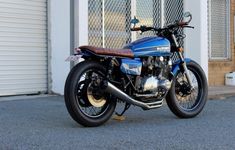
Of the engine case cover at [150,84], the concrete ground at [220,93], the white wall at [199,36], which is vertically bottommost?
the concrete ground at [220,93]

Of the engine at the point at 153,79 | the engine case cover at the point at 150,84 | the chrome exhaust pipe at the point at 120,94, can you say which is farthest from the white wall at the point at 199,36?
the chrome exhaust pipe at the point at 120,94

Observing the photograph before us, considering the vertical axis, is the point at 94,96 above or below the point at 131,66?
below

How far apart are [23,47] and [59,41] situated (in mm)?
683

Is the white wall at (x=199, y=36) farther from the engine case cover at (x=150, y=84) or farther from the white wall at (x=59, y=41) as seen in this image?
the engine case cover at (x=150, y=84)

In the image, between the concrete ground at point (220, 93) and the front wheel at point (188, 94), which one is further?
the concrete ground at point (220, 93)

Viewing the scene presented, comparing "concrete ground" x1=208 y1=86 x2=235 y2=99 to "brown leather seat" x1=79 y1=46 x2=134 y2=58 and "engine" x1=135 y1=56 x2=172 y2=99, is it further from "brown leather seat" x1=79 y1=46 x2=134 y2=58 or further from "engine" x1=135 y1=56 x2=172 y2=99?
"brown leather seat" x1=79 y1=46 x2=134 y2=58

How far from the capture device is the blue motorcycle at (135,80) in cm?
630

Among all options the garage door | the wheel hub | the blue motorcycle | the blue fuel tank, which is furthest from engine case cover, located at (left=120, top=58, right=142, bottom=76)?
the garage door

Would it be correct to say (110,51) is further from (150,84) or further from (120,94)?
(150,84)

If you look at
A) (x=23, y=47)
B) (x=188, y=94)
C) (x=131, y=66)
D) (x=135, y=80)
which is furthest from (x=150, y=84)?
(x=23, y=47)

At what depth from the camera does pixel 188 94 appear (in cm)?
752

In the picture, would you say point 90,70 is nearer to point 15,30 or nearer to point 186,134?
point 186,134

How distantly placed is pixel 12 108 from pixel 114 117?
1793mm

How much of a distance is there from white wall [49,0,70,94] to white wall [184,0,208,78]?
157 inches
